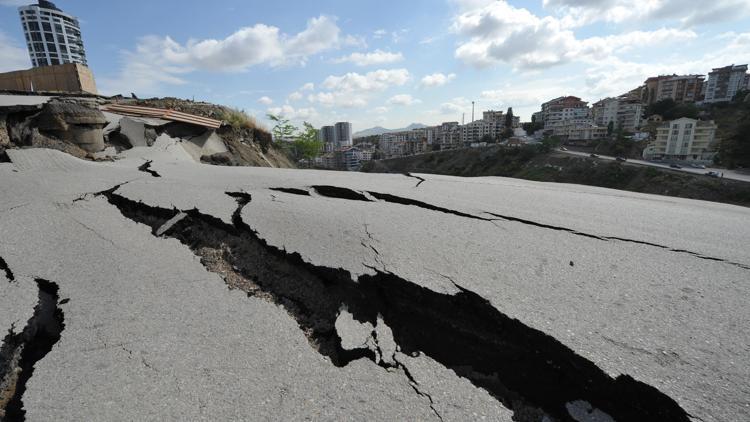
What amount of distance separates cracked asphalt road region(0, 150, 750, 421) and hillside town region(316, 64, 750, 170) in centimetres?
3252

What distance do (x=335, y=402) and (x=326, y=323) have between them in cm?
64

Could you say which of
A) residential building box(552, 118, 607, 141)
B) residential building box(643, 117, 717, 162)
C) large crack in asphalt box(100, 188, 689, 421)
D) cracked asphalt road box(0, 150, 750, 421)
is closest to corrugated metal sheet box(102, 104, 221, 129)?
cracked asphalt road box(0, 150, 750, 421)

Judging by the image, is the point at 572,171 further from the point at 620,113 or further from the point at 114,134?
the point at 114,134

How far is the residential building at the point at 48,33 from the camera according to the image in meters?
60.6

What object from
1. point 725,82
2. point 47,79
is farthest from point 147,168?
point 725,82

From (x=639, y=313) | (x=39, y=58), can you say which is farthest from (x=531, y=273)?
(x=39, y=58)

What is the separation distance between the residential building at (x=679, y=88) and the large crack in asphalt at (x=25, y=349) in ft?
324

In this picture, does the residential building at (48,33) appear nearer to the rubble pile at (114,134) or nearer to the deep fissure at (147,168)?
the rubble pile at (114,134)

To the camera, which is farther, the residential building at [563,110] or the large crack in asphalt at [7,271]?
the residential building at [563,110]

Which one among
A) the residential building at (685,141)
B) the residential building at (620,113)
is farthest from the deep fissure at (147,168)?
the residential building at (620,113)

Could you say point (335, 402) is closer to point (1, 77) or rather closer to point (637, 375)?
point (637, 375)

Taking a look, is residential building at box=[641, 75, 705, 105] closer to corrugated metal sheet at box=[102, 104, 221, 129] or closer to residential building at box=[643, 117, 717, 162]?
residential building at box=[643, 117, 717, 162]

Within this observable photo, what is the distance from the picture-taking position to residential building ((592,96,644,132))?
68.1 metres

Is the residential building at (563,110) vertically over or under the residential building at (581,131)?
over
